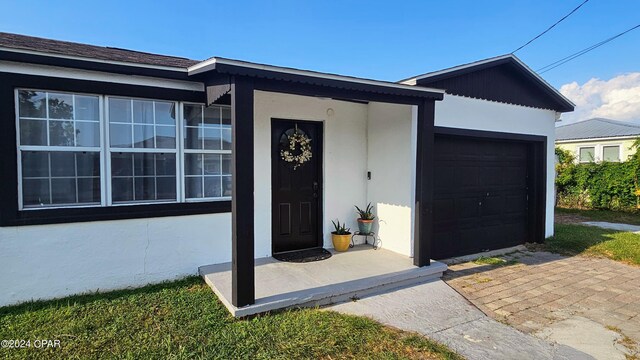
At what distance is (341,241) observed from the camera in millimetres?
5445

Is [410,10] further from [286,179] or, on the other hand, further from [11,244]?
[11,244]

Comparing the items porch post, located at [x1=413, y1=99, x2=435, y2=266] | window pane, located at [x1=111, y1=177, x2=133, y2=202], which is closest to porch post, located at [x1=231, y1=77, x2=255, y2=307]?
window pane, located at [x1=111, y1=177, x2=133, y2=202]

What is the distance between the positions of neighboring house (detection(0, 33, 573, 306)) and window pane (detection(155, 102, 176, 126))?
23mm

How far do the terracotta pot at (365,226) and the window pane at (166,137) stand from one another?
10.4ft

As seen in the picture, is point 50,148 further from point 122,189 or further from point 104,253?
point 104,253

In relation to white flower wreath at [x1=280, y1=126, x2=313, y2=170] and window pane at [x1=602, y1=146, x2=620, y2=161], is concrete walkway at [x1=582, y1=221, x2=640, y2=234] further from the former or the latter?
window pane at [x1=602, y1=146, x2=620, y2=161]

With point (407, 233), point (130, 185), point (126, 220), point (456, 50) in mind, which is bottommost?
point (407, 233)

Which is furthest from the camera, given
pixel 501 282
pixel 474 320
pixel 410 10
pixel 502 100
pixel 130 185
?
pixel 410 10

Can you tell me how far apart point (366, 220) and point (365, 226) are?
0.14 meters

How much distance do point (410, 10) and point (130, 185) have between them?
29.0 feet

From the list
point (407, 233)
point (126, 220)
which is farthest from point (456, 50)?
point (126, 220)

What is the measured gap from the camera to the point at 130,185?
13.7ft

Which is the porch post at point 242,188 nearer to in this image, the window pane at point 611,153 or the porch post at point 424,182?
the porch post at point 424,182

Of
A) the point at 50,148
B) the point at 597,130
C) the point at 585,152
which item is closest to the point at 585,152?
the point at 585,152
